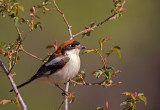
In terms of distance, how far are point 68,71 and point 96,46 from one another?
10.7 m

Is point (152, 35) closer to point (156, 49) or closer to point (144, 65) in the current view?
point (156, 49)

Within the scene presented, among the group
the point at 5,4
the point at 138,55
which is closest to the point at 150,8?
the point at 138,55

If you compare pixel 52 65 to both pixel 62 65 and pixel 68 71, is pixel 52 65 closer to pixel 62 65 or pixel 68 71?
pixel 62 65

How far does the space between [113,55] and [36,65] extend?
4.35m

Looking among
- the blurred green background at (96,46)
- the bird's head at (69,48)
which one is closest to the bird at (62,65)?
the bird's head at (69,48)

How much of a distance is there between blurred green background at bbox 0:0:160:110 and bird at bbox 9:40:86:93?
6.84 metres

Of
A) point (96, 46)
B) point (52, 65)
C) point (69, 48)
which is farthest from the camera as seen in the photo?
point (96, 46)

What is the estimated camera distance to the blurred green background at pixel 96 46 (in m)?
14.5

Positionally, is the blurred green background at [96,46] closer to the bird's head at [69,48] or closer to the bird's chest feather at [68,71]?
the bird's chest feather at [68,71]

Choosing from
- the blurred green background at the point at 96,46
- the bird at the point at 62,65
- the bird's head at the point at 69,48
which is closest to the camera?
the bird's head at the point at 69,48

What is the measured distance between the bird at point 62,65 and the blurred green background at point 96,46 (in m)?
6.84

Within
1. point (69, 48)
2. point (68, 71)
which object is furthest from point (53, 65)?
point (69, 48)

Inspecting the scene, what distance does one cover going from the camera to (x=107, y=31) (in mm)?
18203

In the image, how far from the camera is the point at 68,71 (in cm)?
661
